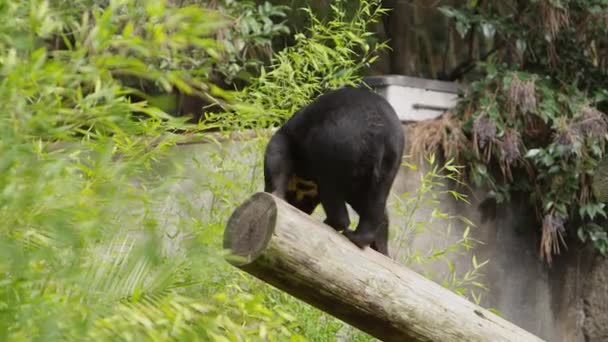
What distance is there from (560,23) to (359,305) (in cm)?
403

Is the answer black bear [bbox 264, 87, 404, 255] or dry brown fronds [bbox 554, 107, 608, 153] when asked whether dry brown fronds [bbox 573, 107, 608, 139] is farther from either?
black bear [bbox 264, 87, 404, 255]

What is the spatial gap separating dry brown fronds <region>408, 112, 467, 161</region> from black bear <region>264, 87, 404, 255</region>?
2473 millimetres

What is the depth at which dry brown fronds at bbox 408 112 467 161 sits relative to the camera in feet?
19.9

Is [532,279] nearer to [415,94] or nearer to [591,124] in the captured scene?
[591,124]

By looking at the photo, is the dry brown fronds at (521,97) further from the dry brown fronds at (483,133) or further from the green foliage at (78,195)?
the green foliage at (78,195)

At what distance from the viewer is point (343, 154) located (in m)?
3.47

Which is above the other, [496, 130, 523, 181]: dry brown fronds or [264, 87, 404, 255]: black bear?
[264, 87, 404, 255]: black bear

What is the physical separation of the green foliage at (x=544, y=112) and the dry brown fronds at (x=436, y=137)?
48 millimetres

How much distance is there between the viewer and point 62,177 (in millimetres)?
2309

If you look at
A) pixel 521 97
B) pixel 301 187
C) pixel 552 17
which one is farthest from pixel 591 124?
pixel 301 187

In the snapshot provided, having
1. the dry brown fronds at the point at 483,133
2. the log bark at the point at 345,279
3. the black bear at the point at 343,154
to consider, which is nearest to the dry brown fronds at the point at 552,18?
the dry brown fronds at the point at 483,133

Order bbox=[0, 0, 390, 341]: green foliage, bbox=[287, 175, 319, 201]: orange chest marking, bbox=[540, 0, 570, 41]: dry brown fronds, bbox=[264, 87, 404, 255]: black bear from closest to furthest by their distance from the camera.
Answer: bbox=[0, 0, 390, 341]: green foliage < bbox=[264, 87, 404, 255]: black bear < bbox=[287, 175, 319, 201]: orange chest marking < bbox=[540, 0, 570, 41]: dry brown fronds

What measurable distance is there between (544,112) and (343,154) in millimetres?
3122

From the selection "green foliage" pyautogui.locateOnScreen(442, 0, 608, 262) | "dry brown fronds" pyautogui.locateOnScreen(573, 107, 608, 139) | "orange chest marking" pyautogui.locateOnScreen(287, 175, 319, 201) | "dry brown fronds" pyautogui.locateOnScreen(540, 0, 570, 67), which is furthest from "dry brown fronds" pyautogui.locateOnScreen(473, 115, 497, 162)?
"orange chest marking" pyautogui.locateOnScreen(287, 175, 319, 201)
